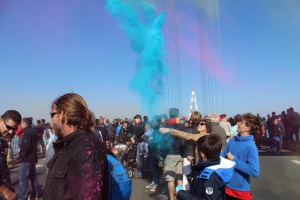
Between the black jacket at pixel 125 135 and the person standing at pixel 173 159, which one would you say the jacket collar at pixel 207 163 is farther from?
the black jacket at pixel 125 135

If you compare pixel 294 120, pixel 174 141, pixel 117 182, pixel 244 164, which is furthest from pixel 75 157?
pixel 294 120

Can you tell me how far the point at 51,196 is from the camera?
1567 millimetres

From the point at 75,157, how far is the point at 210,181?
4.64 ft

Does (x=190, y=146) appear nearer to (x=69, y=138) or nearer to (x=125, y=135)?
(x=69, y=138)

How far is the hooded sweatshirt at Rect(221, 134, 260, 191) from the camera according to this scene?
309cm

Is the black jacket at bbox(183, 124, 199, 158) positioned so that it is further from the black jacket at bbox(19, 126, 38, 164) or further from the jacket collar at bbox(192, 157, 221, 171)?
the black jacket at bbox(19, 126, 38, 164)

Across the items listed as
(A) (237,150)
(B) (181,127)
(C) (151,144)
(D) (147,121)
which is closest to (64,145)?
(A) (237,150)

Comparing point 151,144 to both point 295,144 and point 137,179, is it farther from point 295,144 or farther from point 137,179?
point 295,144

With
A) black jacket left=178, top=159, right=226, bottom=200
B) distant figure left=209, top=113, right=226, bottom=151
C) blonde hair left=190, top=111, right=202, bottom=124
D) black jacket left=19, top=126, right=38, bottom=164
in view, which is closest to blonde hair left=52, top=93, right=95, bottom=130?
black jacket left=178, top=159, right=226, bottom=200

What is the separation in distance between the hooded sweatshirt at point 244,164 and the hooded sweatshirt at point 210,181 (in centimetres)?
52

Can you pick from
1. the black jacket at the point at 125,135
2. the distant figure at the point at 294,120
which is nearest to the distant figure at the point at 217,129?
the black jacket at the point at 125,135

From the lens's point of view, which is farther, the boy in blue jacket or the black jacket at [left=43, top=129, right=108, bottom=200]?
the boy in blue jacket

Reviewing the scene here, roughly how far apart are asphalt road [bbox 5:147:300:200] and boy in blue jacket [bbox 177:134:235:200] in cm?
398

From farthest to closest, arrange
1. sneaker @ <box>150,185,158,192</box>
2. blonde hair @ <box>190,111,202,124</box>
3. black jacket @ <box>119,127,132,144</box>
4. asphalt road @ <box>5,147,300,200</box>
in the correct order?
1. black jacket @ <box>119,127,132,144</box>
2. sneaker @ <box>150,185,158,192</box>
3. asphalt road @ <box>5,147,300,200</box>
4. blonde hair @ <box>190,111,202,124</box>
